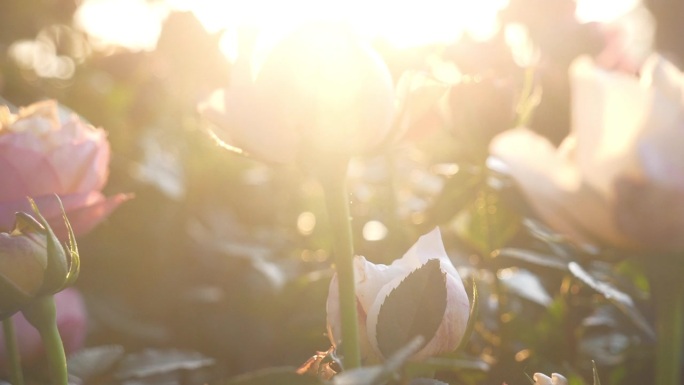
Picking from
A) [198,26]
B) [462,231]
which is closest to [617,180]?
[462,231]

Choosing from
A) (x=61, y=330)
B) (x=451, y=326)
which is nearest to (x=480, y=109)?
(x=451, y=326)

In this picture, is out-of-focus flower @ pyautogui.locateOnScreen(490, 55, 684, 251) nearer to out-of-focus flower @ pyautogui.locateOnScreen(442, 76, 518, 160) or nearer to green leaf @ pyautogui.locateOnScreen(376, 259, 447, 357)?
green leaf @ pyautogui.locateOnScreen(376, 259, 447, 357)

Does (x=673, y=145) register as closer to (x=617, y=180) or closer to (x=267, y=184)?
(x=617, y=180)

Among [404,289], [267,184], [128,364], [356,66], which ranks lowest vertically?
[267,184]

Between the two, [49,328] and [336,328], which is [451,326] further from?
[49,328]

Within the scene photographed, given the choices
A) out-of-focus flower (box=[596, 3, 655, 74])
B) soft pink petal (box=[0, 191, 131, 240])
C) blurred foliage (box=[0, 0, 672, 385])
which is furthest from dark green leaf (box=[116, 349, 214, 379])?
out-of-focus flower (box=[596, 3, 655, 74])

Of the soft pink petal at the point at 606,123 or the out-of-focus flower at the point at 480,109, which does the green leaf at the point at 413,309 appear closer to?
the soft pink petal at the point at 606,123
